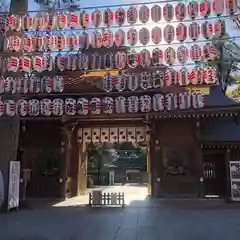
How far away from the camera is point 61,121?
1992 centimetres

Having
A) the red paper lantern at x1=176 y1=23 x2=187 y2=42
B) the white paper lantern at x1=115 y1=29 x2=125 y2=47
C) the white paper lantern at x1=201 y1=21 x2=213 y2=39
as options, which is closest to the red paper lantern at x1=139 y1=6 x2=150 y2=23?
the white paper lantern at x1=115 y1=29 x2=125 y2=47

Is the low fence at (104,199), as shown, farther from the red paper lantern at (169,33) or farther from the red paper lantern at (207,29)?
the red paper lantern at (207,29)

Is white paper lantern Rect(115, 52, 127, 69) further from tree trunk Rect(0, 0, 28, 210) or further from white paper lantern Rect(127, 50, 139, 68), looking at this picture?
tree trunk Rect(0, 0, 28, 210)

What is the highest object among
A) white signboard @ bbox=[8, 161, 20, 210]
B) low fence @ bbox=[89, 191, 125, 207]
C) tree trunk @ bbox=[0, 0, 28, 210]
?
tree trunk @ bbox=[0, 0, 28, 210]

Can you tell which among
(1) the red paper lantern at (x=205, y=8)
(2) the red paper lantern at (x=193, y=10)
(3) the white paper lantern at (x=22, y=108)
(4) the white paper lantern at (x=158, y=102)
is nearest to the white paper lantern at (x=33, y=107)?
(3) the white paper lantern at (x=22, y=108)

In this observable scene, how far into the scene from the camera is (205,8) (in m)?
13.6

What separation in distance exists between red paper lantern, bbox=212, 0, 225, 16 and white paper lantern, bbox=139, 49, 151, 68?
333 centimetres

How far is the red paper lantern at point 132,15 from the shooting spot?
14180mm

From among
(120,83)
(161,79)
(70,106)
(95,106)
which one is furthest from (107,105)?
(161,79)

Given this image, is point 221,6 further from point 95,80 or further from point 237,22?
point 95,80

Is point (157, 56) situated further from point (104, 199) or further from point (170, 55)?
point (104, 199)

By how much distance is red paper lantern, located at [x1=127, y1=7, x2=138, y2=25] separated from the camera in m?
14.2

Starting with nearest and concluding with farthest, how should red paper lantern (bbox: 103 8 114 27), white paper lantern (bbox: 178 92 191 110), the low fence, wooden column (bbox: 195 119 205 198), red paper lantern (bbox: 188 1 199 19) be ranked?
red paper lantern (bbox: 188 1 199 19) → red paper lantern (bbox: 103 8 114 27) → the low fence → white paper lantern (bbox: 178 92 191 110) → wooden column (bbox: 195 119 205 198)

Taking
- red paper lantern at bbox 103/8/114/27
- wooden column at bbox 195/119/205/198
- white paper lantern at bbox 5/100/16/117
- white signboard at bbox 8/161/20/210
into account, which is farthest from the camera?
wooden column at bbox 195/119/205/198
